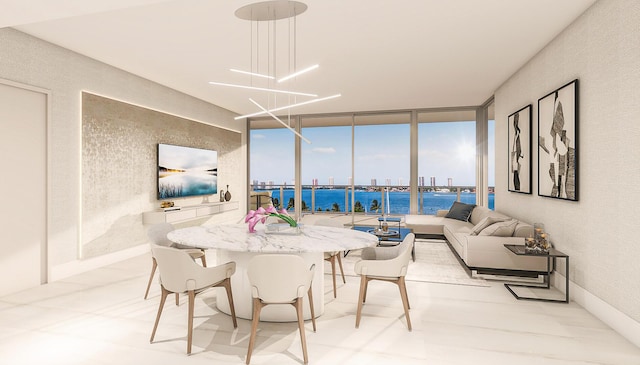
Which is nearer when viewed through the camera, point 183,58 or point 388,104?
point 183,58

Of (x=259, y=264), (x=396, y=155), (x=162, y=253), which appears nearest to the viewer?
(x=259, y=264)

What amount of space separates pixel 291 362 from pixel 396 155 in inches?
254

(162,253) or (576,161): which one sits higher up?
(576,161)

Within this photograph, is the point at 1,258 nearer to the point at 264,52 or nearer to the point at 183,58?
the point at 183,58

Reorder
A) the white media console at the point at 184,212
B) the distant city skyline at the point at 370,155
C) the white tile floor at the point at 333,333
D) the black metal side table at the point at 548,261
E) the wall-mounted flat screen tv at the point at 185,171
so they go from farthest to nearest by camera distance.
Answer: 1. the distant city skyline at the point at 370,155
2. the wall-mounted flat screen tv at the point at 185,171
3. the white media console at the point at 184,212
4. the black metal side table at the point at 548,261
5. the white tile floor at the point at 333,333

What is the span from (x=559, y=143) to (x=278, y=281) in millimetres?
3249

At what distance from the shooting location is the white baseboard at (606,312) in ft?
8.09

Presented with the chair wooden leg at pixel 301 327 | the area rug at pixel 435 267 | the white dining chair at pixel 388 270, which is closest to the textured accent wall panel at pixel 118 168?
the area rug at pixel 435 267

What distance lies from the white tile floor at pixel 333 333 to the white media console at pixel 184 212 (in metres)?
1.76

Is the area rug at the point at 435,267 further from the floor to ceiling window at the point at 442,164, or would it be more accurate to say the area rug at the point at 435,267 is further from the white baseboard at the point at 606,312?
the floor to ceiling window at the point at 442,164

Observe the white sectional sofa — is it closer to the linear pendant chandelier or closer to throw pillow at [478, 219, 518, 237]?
throw pillow at [478, 219, 518, 237]

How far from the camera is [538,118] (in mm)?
4070

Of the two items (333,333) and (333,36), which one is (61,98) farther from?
(333,333)

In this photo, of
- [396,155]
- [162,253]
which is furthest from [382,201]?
[162,253]
